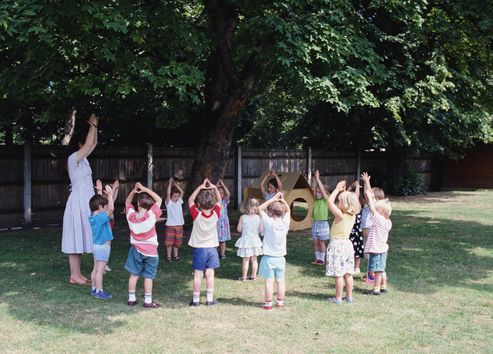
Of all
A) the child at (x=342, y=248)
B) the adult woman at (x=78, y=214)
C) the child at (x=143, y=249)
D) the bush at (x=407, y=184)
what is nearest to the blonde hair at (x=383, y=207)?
the child at (x=342, y=248)

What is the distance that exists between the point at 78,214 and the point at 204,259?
206 cm

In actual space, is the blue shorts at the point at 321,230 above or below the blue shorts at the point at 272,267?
above

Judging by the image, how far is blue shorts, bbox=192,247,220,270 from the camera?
541cm

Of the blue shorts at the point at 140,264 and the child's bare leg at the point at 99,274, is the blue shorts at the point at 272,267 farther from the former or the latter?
the child's bare leg at the point at 99,274

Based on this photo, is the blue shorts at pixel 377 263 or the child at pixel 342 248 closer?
the child at pixel 342 248

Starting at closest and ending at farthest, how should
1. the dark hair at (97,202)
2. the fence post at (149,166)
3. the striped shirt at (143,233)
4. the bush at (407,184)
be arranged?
the striped shirt at (143,233) < the dark hair at (97,202) < the fence post at (149,166) < the bush at (407,184)

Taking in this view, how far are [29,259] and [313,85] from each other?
5.68 m

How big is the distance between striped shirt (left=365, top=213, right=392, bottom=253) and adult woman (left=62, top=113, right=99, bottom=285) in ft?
12.5

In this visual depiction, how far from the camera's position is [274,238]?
544 cm

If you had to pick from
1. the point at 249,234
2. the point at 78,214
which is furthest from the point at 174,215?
the point at 78,214

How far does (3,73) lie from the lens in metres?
7.49

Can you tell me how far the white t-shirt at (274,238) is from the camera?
545 centimetres

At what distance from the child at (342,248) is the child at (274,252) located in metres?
0.62

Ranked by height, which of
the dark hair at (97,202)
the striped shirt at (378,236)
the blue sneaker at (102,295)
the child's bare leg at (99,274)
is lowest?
the blue sneaker at (102,295)
